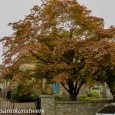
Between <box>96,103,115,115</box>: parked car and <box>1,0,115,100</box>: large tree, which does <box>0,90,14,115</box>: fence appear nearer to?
<box>1,0,115,100</box>: large tree

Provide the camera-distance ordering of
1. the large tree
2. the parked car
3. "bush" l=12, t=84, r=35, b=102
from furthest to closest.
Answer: "bush" l=12, t=84, r=35, b=102 < the large tree < the parked car

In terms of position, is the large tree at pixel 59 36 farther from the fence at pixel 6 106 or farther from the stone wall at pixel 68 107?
the fence at pixel 6 106

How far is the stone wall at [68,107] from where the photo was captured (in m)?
7.90

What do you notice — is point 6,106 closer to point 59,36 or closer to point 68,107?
point 68,107

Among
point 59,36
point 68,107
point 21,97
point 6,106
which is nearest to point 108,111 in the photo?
point 68,107

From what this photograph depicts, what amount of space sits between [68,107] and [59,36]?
4.73 metres

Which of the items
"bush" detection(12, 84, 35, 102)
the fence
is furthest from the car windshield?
"bush" detection(12, 84, 35, 102)

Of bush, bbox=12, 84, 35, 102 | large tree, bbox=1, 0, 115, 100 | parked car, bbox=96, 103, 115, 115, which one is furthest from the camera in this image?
bush, bbox=12, 84, 35, 102

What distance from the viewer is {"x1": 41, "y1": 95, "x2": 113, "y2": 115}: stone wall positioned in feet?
25.9

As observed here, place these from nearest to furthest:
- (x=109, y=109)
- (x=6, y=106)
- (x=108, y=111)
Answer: (x=108, y=111) < (x=109, y=109) < (x=6, y=106)

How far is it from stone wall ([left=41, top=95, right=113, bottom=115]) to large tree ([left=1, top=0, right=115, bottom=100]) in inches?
40.0

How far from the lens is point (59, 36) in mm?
9375

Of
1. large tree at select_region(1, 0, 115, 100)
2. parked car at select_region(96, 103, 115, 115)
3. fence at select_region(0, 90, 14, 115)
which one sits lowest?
fence at select_region(0, 90, 14, 115)

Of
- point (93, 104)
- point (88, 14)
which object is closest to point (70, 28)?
point (88, 14)
